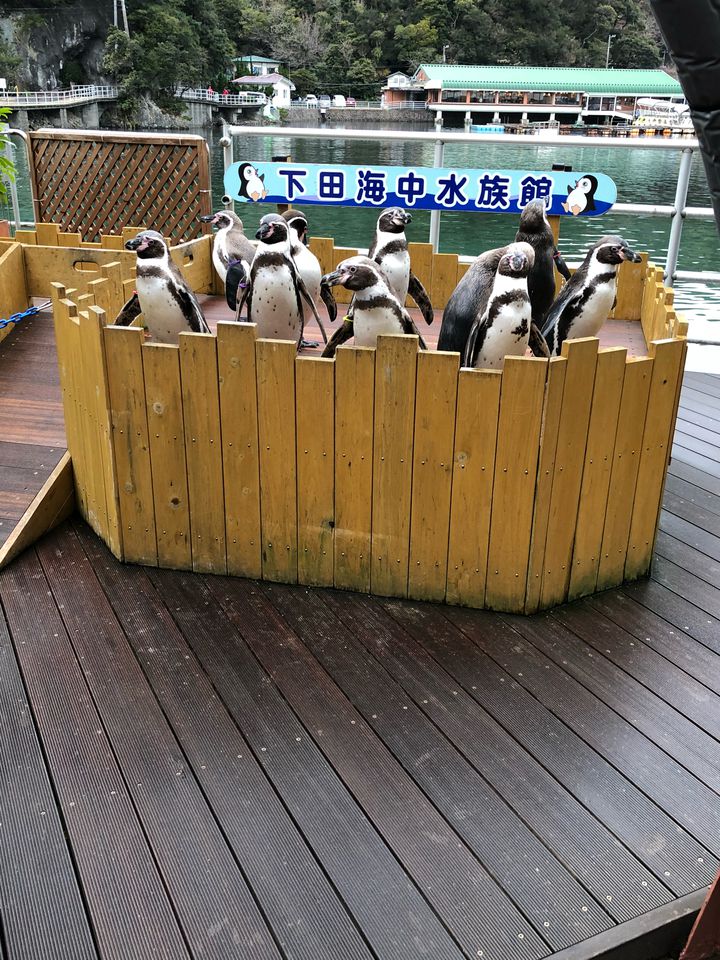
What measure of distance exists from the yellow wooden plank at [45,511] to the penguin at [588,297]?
216 cm

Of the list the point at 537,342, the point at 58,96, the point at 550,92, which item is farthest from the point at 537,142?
the point at 58,96

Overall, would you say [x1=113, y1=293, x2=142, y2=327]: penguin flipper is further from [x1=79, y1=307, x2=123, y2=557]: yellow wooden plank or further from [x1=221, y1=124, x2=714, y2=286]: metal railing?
[x1=221, y1=124, x2=714, y2=286]: metal railing

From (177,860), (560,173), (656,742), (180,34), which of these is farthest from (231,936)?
(180,34)

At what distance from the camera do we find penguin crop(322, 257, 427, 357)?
314cm

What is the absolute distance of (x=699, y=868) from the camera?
1.99 metres

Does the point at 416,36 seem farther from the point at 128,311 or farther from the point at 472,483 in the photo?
the point at 472,483

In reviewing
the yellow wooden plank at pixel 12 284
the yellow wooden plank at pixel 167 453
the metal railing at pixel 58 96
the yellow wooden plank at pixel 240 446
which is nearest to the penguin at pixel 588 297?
the yellow wooden plank at pixel 240 446

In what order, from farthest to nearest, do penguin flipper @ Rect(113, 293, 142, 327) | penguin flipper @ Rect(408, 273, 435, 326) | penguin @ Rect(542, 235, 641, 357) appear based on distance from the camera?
penguin flipper @ Rect(408, 273, 435, 326)
penguin @ Rect(542, 235, 641, 357)
penguin flipper @ Rect(113, 293, 142, 327)

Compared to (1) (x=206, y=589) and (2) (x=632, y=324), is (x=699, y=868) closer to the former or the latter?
(1) (x=206, y=589)

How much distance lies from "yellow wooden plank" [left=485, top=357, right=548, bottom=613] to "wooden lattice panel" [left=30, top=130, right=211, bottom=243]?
12.7 ft

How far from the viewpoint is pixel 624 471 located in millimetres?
3008

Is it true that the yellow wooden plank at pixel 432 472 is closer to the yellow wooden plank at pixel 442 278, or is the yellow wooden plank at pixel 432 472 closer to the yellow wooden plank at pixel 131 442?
the yellow wooden plank at pixel 131 442

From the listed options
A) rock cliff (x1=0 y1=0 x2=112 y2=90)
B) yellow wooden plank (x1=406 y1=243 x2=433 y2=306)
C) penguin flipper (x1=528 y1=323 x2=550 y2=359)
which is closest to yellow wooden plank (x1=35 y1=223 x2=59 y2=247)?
yellow wooden plank (x1=406 y1=243 x2=433 y2=306)

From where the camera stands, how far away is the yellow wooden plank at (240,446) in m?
2.92
